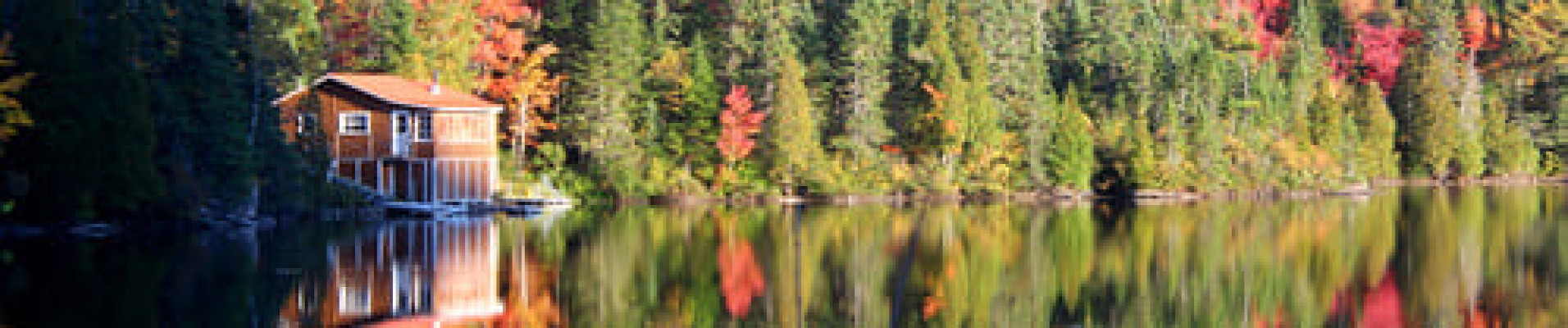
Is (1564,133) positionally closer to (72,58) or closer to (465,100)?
(465,100)

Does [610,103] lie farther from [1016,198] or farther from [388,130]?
[1016,198]

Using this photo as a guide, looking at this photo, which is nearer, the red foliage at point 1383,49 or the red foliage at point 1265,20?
the red foliage at point 1265,20

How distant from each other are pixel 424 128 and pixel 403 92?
55.1 inches

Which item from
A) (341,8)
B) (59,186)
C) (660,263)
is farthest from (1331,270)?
(341,8)

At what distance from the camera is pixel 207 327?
22.2m

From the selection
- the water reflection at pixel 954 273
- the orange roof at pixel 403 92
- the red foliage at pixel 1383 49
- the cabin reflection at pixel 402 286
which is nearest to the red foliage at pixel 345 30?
the orange roof at pixel 403 92

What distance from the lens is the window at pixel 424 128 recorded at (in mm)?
60969

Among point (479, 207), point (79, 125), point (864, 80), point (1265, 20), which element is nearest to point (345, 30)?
point (479, 207)

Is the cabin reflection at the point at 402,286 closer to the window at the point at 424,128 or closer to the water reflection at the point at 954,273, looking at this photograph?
the water reflection at the point at 954,273

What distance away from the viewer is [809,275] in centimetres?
3281

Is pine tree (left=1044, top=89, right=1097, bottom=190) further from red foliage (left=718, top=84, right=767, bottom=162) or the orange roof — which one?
the orange roof

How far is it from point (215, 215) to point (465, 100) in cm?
1678

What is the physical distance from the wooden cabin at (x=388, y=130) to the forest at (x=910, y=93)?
1625 mm

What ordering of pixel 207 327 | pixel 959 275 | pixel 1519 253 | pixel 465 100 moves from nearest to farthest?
pixel 207 327 < pixel 959 275 < pixel 1519 253 < pixel 465 100
